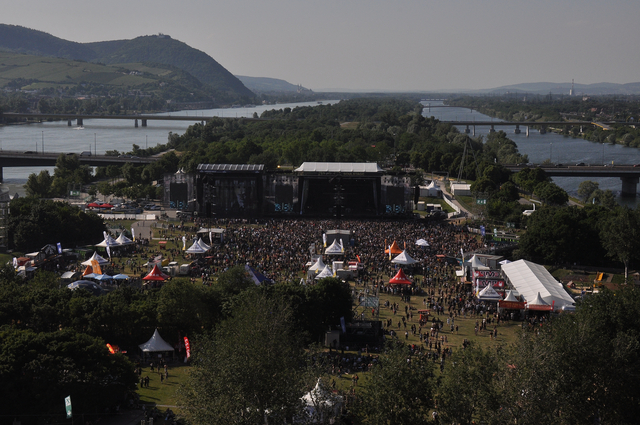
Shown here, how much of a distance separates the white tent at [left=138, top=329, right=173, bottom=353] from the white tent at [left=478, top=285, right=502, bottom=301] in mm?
13096

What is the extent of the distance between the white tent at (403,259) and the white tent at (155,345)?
46.5 feet

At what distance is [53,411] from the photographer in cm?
1819

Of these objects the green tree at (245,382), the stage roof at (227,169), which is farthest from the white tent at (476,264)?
the stage roof at (227,169)

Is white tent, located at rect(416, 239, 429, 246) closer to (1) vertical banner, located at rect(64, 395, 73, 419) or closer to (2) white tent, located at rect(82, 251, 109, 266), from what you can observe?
(2) white tent, located at rect(82, 251, 109, 266)

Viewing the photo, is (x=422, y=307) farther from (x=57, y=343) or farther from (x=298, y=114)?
(x=298, y=114)

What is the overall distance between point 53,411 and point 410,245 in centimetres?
2484

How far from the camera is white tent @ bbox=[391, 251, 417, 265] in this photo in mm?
34406

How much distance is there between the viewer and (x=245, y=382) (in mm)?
15484

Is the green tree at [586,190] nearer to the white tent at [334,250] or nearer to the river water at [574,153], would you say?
the river water at [574,153]

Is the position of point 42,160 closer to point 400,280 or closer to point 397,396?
point 400,280

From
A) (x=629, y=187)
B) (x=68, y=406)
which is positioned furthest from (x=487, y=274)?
(x=629, y=187)

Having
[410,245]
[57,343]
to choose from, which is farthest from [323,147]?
[57,343]

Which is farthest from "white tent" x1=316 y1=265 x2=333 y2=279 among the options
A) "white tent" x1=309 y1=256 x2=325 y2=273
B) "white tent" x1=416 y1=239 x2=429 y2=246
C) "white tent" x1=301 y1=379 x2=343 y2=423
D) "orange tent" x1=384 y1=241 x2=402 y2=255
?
"white tent" x1=301 y1=379 x2=343 y2=423

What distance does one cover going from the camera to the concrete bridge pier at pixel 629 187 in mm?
73438
